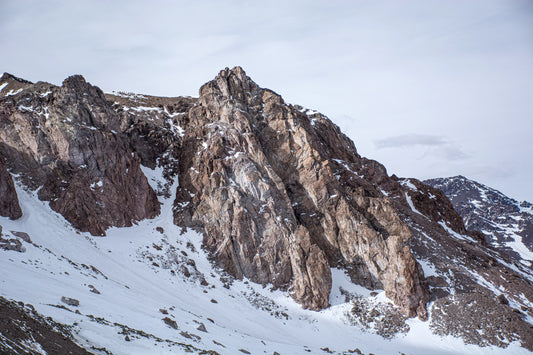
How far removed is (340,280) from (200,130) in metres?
36.7

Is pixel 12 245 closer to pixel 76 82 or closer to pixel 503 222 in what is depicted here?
pixel 76 82

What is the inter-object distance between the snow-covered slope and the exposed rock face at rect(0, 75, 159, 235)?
9.36 ft

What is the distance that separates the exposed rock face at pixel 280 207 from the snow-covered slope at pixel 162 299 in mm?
2921

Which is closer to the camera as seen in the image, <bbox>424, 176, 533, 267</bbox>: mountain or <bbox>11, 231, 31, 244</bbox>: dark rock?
<bbox>11, 231, 31, 244</bbox>: dark rock

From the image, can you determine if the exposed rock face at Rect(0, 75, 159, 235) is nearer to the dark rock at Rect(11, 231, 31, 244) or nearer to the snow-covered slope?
the snow-covered slope

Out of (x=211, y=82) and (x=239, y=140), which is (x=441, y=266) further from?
(x=211, y=82)

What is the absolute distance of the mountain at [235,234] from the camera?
47219 millimetres

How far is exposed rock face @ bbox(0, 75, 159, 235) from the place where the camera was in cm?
5750

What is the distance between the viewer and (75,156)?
200 ft

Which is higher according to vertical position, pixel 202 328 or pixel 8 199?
pixel 8 199

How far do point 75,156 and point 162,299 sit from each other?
29727 millimetres

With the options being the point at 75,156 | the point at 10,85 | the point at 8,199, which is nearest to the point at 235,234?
the point at 75,156

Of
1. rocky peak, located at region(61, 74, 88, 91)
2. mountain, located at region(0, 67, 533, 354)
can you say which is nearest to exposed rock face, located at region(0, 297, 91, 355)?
mountain, located at region(0, 67, 533, 354)

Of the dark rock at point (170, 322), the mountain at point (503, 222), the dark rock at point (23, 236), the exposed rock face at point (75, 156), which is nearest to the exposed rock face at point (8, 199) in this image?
the exposed rock face at point (75, 156)
